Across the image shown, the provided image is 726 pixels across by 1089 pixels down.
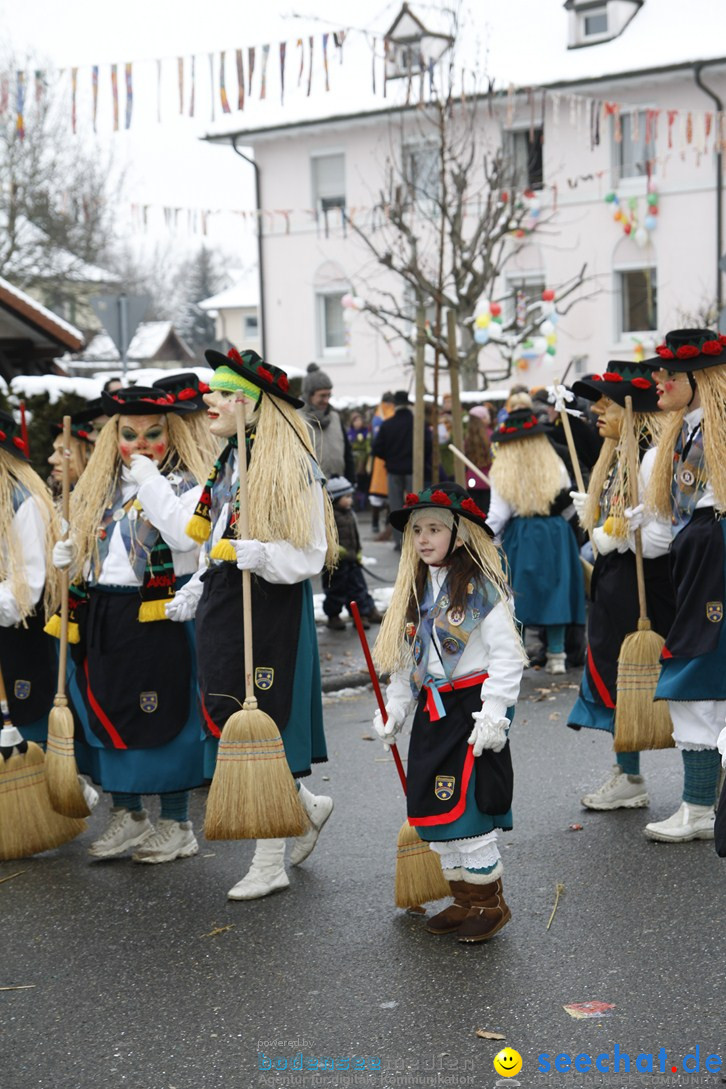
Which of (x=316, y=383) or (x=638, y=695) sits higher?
(x=316, y=383)

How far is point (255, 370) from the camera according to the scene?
16.7ft

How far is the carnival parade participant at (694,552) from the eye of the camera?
204 inches

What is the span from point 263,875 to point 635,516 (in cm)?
211

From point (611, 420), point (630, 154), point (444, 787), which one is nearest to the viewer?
point (444, 787)

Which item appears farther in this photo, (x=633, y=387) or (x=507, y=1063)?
(x=633, y=387)

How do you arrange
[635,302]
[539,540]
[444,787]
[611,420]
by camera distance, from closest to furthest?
[444,787] < [611,420] < [539,540] < [635,302]

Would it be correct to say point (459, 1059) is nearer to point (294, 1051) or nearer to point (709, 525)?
point (294, 1051)

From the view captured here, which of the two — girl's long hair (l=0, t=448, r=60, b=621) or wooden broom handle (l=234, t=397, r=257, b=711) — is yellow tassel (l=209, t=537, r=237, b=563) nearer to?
wooden broom handle (l=234, t=397, r=257, b=711)

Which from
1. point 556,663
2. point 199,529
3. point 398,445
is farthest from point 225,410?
point 398,445

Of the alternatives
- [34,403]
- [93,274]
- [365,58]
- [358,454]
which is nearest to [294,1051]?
[34,403]

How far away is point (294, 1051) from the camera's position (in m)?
3.74

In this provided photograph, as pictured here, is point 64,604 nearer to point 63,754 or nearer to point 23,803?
point 63,754

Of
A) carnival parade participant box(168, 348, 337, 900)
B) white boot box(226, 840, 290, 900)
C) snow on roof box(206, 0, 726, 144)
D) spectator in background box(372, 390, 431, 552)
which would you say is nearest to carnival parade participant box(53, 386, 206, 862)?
carnival parade participant box(168, 348, 337, 900)

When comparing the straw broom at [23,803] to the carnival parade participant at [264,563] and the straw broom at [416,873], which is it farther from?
the straw broom at [416,873]
